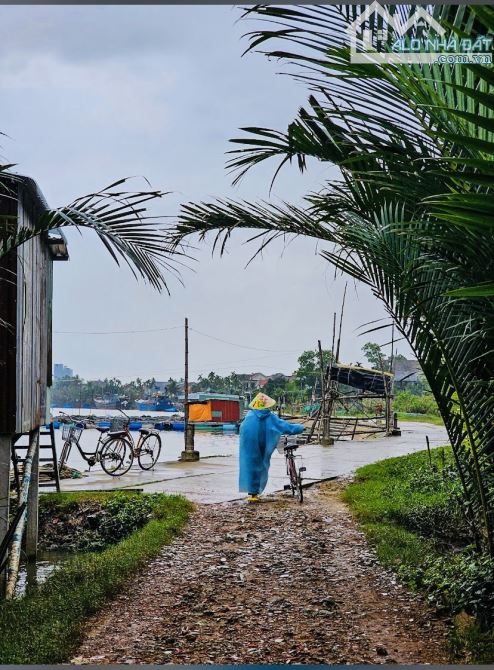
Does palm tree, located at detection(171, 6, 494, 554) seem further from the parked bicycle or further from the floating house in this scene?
the parked bicycle

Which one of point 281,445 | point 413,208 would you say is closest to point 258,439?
point 281,445

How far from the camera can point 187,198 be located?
11.6 ft

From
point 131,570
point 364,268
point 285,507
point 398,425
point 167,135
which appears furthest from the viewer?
point 398,425

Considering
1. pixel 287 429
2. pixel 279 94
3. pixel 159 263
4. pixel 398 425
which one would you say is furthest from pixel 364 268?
pixel 398 425

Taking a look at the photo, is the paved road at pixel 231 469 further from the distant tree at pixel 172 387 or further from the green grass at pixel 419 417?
the distant tree at pixel 172 387

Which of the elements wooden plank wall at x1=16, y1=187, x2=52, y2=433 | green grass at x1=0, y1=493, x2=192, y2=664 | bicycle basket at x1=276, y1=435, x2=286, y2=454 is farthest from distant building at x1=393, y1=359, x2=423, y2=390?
wooden plank wall at x1=16, y1=187, x2=52, y2=433

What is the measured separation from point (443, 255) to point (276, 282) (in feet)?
8.63

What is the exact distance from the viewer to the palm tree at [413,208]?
2469 mm

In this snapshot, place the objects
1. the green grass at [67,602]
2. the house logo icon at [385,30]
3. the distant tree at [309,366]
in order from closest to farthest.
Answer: the house logo icon at [385,30] < the green grass at [67,602] < the distant tree at [309,366]

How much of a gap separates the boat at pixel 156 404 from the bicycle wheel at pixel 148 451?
1.20 m

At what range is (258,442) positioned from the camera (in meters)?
6.81

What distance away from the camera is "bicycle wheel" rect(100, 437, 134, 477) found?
9305mm

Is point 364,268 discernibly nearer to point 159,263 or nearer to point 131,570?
point 159,263

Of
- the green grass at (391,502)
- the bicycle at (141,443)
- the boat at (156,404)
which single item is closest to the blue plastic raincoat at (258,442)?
the green grass at (391,502)
